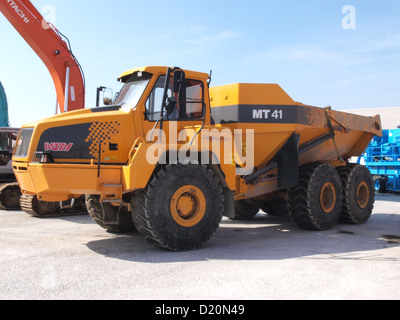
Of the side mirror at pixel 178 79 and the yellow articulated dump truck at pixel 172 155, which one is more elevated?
the side mirror at pixel 178 79

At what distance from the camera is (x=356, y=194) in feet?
30.7

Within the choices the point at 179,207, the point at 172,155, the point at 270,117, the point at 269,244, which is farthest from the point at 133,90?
the point at 269,244

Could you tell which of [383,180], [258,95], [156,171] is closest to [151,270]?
[156,171]

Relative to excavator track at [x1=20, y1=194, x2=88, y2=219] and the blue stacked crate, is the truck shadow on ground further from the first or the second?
the blue stacked crate

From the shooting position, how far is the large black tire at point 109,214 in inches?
270

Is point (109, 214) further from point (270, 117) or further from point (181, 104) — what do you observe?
point (270, 117)

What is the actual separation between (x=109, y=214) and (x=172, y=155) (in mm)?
1608

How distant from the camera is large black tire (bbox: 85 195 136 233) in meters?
6.85

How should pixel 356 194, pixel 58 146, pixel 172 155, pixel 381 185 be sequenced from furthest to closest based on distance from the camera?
pixel 381 185 → pixel 356 194 → pixel 172 155 → pixel 58 146

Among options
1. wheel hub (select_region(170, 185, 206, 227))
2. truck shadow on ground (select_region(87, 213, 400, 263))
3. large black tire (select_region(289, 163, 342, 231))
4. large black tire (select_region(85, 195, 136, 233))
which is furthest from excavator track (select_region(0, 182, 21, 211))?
large black tire (select_region(289, 163, 342, 231))

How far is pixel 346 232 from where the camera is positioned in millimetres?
8062

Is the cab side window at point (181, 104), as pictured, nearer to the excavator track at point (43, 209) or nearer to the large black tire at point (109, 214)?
the large black tire at point (109, 214)

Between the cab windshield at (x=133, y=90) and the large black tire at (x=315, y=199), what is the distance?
3737 millimetres

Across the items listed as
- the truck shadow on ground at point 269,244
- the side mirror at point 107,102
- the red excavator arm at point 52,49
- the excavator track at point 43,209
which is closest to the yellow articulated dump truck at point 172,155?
the side mirror at point 107,102
